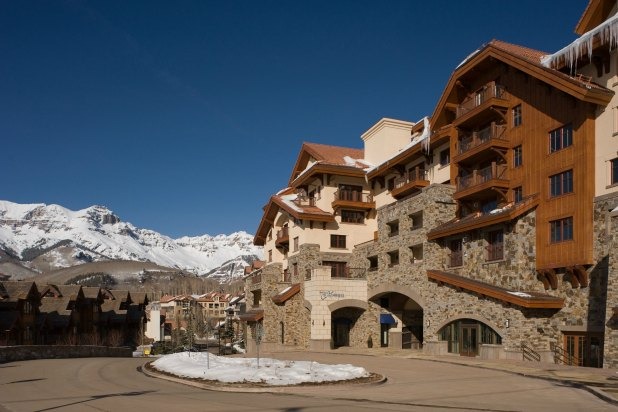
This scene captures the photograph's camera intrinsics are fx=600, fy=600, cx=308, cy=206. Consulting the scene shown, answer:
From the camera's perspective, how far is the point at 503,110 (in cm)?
3562

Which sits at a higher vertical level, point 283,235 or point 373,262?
point 283,235

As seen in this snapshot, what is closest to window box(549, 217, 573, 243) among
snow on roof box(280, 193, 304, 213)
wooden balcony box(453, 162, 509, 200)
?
wooden balcony box(453, 162, 509, 200)

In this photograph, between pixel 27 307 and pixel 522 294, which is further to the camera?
pixel 27 307

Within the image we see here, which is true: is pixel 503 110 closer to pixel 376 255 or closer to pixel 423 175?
pixel 423 175

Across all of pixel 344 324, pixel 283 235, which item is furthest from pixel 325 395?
pixel 283 235

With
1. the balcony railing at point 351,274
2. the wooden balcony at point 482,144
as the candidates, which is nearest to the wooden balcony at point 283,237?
the balcony railing at point 351,274

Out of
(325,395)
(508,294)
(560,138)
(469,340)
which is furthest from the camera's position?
(469,340)

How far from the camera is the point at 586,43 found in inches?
1145

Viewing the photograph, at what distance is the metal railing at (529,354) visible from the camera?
99.5 ft

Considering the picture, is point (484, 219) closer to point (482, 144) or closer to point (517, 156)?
point (517, 156)

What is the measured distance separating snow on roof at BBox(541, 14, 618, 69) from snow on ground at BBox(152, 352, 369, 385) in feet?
61.7

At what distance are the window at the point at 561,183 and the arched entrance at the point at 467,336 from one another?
8.24 metres

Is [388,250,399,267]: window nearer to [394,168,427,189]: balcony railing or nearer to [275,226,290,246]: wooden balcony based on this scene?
[394,168,427,189]: balcony railing

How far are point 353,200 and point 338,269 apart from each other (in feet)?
20.3
